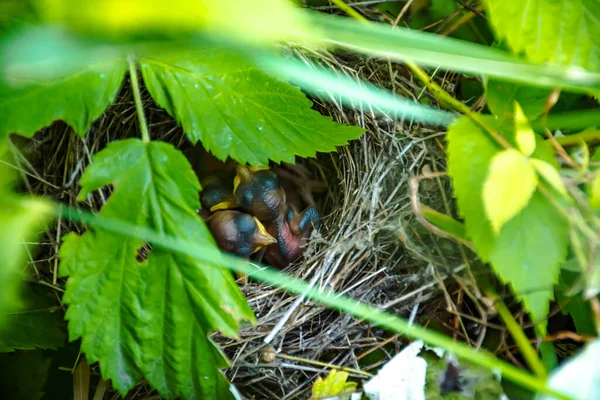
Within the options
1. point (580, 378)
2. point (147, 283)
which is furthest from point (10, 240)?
point (580, 378)

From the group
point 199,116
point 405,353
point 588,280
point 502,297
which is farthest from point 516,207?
point 199,116

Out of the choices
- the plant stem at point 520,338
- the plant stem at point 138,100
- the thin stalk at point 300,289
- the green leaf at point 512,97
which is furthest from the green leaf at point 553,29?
the plant stem at point 138,100

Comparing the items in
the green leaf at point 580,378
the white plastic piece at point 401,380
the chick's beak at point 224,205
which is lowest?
the white plastic piece at point 401,380

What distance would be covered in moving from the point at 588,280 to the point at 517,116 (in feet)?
0.88

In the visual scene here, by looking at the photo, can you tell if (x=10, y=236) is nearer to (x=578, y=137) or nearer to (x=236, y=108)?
(x=236, y=108)

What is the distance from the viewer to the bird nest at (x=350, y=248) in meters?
1.05

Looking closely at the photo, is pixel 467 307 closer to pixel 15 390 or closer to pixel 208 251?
pixel 208 251

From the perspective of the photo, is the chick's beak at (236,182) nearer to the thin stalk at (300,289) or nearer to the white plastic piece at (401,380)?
the thin stalk at (300,289)

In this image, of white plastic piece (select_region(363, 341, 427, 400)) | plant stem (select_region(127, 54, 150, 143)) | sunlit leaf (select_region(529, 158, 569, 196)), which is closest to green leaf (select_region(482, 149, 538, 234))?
sunlit leaf (select_region(529, 158, 569, 196))

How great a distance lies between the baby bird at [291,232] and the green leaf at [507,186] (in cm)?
69

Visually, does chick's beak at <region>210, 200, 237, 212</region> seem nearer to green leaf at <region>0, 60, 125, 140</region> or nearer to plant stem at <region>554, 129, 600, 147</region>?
green leaf at <region>0, 60, 125, 140</region>

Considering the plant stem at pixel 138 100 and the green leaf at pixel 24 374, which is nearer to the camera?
the plant stem at pixel 138 100

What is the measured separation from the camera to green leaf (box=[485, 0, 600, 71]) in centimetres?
93

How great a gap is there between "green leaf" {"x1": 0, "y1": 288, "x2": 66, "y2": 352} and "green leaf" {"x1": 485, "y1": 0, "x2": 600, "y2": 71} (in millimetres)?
1038
